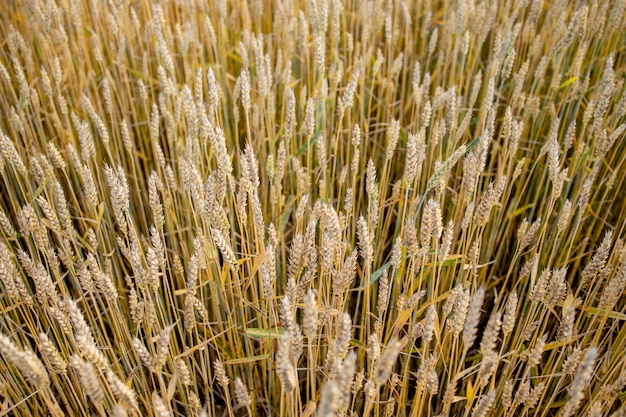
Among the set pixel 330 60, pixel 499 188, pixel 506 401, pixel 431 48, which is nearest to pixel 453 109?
pixel 499 188

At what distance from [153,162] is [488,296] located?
116cm

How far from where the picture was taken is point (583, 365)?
66 centimetres

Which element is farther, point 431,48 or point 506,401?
point 431,48

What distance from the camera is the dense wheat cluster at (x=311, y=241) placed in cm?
88

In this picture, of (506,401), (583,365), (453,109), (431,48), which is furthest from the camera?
(431,48)

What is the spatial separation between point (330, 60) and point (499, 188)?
1.16 meters

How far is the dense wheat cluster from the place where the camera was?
875 mm

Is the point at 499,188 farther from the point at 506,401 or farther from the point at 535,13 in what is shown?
the point at 535,13

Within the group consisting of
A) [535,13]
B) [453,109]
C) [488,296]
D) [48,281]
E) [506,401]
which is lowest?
[488,296]

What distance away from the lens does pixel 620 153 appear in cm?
165

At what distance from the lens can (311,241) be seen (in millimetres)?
876

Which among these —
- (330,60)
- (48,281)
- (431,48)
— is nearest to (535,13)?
(431,48)

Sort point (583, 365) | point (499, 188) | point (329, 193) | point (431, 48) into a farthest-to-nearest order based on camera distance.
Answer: point (431, 48)
point (329, 193)
point (499, 188)
point (583, 365)

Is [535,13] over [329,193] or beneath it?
over
